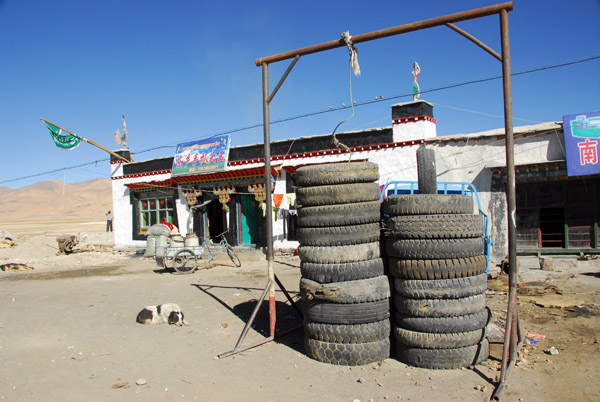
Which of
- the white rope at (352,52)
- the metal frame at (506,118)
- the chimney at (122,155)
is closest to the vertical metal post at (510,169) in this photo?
the metal frame at (506,118)

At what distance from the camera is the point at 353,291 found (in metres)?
4.69

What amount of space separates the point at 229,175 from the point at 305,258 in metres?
12.1

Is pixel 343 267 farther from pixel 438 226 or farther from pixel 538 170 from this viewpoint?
pixel 538 170

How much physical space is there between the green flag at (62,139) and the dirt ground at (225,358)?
13.6 metres

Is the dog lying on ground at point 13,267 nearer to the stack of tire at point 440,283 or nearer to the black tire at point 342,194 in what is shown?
the black tire at point 342,194

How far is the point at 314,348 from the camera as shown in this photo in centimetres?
484

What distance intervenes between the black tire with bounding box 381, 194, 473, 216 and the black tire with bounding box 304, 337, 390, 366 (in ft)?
4.91

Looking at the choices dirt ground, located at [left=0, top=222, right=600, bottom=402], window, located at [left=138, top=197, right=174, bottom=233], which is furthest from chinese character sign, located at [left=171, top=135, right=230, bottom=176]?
dirt ground, located at [left=0, top=222, right=600, bottom=402]

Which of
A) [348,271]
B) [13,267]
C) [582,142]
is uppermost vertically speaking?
[582,142]

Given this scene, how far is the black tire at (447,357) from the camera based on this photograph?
Answer: 4.41 metres

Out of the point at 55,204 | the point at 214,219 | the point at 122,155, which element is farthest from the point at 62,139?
the point at 55,204

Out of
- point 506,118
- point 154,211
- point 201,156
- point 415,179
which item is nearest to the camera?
point 506,118

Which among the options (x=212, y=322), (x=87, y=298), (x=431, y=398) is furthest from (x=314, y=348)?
(x=87, y=298)

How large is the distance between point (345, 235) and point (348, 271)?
1.36 ft
